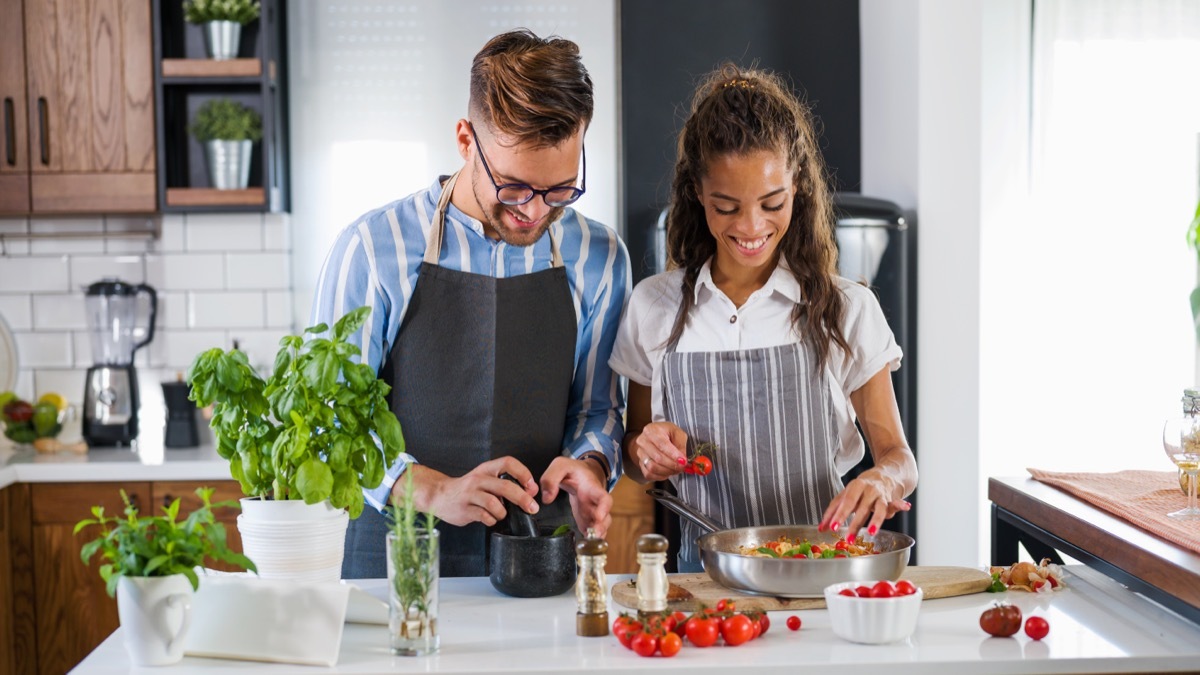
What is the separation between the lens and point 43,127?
3.77m

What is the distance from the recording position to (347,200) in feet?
13.6

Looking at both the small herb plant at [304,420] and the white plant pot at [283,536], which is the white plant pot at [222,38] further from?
the white plant pot at [283,536]

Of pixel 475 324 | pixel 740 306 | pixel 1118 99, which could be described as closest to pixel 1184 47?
pixel 1118 99

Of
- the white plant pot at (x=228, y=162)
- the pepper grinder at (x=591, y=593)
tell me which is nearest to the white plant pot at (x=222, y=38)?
the white plant pot at (x=228, y=162)

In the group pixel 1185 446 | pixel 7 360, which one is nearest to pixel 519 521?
pixel 1185 446

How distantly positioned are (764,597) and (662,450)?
13.9 inches

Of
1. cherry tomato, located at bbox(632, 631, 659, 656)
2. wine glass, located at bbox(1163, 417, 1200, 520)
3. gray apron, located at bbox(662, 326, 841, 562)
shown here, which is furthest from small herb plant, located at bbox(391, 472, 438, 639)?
wine glass, located at bbox(1163, 417, 1200, 520)

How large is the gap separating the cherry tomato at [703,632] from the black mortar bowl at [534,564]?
1.06 ft

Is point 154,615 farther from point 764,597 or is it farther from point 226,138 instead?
point 226,138

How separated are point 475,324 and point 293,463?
59cm

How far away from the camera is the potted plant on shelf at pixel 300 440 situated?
1632 millimetres

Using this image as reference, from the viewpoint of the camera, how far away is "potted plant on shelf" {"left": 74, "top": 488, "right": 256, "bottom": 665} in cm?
146

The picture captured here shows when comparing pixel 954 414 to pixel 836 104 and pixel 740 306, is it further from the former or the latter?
pixel 740 306

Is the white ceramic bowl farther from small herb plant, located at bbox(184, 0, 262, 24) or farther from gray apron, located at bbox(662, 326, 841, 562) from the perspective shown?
small herb plant, located at bbox(184, 0, 262, 24)
